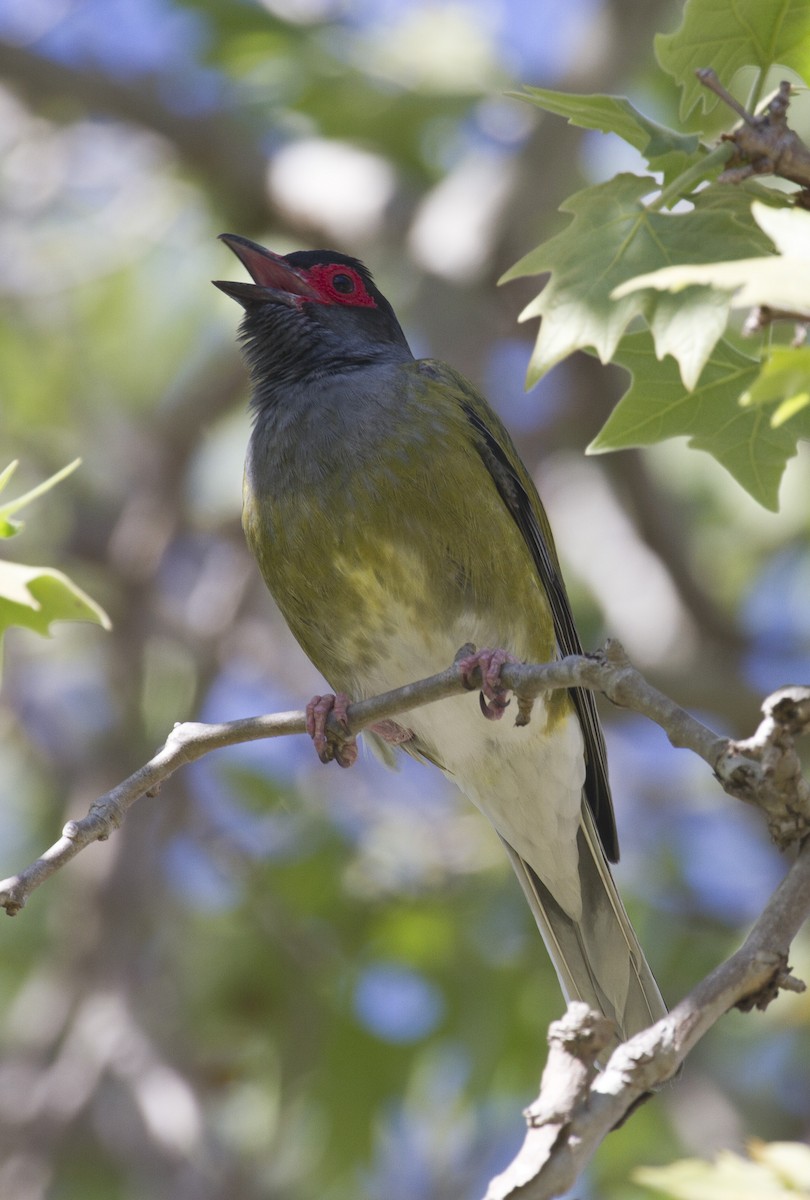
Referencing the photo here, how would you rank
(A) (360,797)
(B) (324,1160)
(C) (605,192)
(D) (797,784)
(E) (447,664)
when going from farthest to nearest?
(A) (360,797) < (B) (324,1160) < (E) (447,664) < (C) (605,192) < (D) (797,784)

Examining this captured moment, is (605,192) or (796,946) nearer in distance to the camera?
(605,192)

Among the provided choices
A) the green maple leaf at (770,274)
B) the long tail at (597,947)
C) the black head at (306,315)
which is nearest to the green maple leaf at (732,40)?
the green maple leaf at (770,274)

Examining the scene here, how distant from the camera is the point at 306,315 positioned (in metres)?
5.10

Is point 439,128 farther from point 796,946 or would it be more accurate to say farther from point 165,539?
point 796,946

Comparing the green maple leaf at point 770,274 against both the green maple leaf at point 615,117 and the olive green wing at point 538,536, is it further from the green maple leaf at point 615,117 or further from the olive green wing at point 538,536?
the olive green wing at point 538,536

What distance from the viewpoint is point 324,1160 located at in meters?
6.01

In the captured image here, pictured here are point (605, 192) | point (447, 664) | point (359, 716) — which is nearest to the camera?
point (605, 192)

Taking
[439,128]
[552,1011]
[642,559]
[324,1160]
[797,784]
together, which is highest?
[439,128]

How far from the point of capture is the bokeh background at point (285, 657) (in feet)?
20.0

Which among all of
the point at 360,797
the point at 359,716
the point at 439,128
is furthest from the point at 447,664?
the point at 439,128

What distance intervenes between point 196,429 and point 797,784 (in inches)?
207

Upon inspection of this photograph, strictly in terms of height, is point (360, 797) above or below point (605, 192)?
above

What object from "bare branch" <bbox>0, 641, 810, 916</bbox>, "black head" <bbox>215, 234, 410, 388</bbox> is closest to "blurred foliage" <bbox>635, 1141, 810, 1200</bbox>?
"bare branch" <bbox>0, 641, 810, 916</bbox>

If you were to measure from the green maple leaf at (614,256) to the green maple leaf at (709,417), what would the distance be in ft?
1.00
